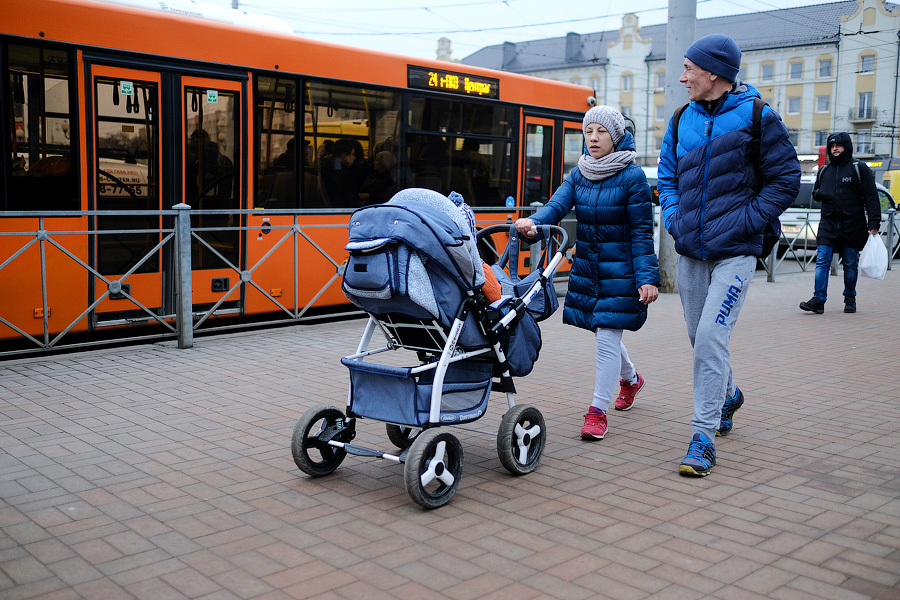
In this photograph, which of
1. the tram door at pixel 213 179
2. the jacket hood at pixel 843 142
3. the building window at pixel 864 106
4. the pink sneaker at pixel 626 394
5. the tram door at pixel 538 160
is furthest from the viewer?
the building window at pixel 864 106

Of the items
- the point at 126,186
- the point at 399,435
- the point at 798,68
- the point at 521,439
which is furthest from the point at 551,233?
the point at 798,68

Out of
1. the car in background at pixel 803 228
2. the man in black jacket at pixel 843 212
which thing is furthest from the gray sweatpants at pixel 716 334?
the car in background at pixel 803 228

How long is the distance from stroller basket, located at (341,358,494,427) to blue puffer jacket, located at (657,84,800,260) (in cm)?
136

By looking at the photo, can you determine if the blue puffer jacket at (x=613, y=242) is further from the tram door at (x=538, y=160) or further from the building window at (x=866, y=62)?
the building window at (x=866, y=62)

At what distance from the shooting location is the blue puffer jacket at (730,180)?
14.9 ft

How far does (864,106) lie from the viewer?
67188mm

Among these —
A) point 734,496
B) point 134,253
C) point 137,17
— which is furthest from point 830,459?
point 137,17

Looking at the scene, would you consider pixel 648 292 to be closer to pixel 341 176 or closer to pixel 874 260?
pixel 341 176

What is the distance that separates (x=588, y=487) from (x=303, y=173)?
6399 mm

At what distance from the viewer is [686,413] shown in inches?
235

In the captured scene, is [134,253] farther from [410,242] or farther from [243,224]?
[410,242]

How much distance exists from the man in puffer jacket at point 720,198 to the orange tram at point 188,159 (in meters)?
4.92

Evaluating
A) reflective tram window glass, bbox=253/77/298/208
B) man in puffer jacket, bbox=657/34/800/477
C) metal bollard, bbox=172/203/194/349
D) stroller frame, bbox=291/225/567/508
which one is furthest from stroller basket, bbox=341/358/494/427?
reflective tram window glass, bbox=253/77/298/208

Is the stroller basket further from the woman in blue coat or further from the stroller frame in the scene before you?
the woman in blue coat
